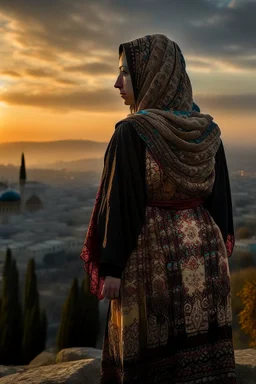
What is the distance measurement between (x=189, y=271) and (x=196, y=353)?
0.42 metres

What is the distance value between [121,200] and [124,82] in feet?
2.00

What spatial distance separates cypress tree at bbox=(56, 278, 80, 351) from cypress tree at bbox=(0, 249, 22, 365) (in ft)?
6.98

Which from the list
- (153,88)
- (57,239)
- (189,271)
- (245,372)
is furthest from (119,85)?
(57,239)

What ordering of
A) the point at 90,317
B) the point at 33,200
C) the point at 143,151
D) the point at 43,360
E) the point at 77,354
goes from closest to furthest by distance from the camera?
the point at 143,151
the point at 77,354
the point at 43,360
the point at 90,317
the point at 33,200

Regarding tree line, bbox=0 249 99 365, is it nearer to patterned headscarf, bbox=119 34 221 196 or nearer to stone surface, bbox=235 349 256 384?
A: stone surface, bbox=235 349 256 384

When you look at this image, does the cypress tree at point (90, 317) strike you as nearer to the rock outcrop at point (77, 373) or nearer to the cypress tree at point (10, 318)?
the cypress tree at point (10, 318)

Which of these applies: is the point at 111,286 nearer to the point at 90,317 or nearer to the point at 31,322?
the point at 90,317

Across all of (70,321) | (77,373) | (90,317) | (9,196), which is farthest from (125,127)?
(9,196)

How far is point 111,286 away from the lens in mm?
1912

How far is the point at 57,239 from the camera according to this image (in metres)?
45.2

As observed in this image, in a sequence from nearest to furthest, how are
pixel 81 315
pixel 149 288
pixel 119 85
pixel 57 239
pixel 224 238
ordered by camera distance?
pixel 149 288
pixel 119 85
pixel 224 238
pixel 81 315
pixel 57 239

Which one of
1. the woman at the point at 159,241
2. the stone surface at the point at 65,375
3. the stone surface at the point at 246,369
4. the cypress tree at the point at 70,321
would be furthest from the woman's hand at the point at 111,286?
the cypress tree at the point at 70,321

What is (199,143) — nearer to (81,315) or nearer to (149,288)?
(149,288)

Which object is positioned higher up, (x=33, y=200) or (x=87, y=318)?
(x=33, y=200)
